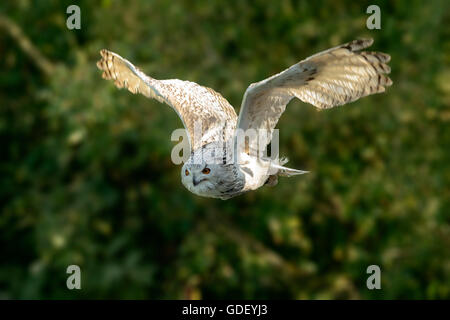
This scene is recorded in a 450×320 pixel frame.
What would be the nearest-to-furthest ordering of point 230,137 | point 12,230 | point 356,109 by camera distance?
point 230,137 < point 356,109 < point 12,230

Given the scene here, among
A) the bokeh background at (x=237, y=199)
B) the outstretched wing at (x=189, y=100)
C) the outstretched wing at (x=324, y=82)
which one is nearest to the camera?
the outstretched wing at (x=324, y=82)

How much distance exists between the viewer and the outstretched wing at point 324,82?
218 cm

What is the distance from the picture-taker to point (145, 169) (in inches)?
257

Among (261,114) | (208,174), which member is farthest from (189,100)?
(208,174)

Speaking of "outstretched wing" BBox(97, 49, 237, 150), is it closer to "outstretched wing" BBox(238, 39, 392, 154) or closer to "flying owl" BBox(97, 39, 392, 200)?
"flying owl" BBox(97, 39, 392, 200)

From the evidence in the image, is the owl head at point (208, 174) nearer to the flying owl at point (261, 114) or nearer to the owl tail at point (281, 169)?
the flying owl at point (261, 114)

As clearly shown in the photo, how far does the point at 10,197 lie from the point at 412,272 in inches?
153

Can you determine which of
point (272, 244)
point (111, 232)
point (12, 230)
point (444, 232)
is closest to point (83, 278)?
point (111, 232)

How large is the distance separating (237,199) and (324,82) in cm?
437

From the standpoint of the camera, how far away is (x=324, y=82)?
7.71ft

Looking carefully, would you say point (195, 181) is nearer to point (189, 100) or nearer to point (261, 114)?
point (261, 114)

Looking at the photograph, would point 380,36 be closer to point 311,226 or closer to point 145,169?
point 311,226

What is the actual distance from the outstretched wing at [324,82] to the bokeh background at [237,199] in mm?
3411

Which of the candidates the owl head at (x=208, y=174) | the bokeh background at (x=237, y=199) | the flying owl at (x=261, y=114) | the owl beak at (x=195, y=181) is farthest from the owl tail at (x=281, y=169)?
the bokeh background at (x=237, y=199)
